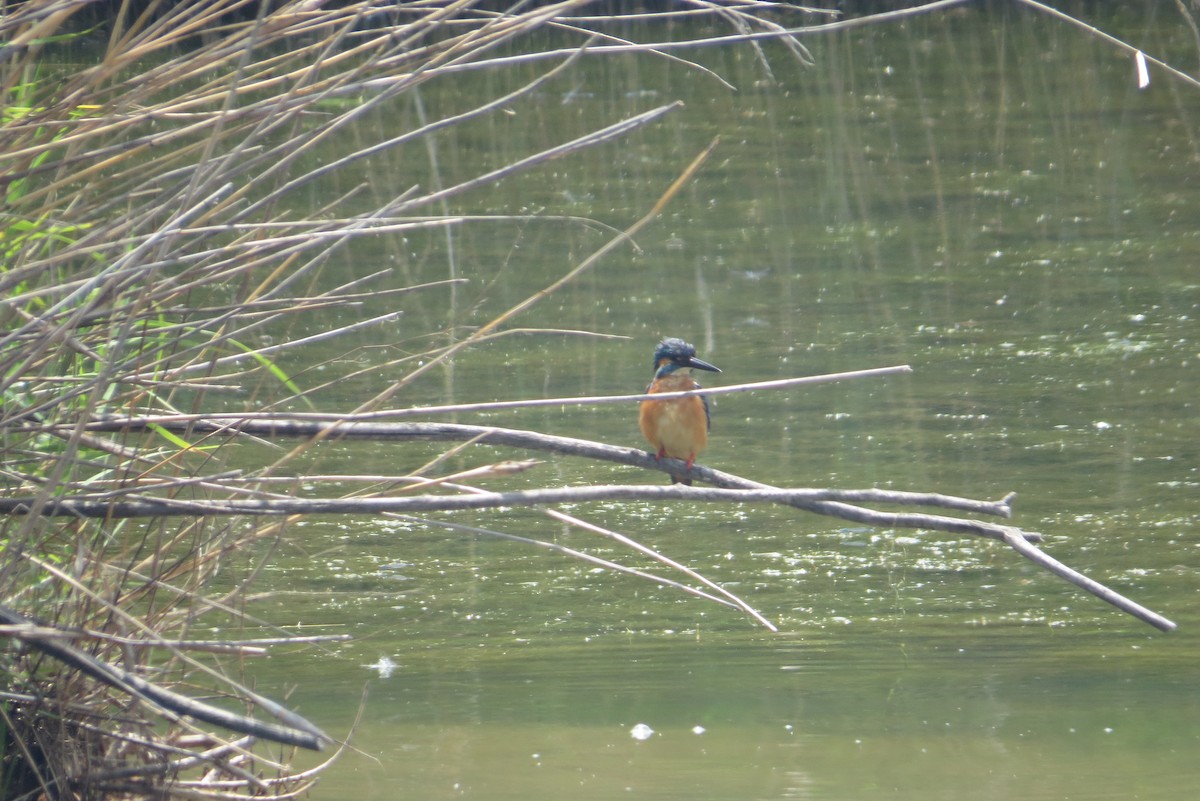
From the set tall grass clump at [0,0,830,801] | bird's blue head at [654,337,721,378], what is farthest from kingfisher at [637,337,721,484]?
tall grass clump at [0,0,830,801]

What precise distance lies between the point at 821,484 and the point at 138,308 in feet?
12.4

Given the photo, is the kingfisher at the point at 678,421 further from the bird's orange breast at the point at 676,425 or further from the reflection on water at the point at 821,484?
the reflection on water at the point at 821,484

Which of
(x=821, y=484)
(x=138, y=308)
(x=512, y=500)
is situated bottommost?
(x=821, y=484)

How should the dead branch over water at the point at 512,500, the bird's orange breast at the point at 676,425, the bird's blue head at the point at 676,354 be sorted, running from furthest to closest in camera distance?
the bird's blue head at the point at 676,354 → the bird's orange breast at the point at 676,425 → the dead branch over water at the point at 512,500

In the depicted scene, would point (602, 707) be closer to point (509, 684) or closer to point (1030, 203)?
point (509, 684)

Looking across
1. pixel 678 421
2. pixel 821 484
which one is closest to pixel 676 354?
pixel 678 421

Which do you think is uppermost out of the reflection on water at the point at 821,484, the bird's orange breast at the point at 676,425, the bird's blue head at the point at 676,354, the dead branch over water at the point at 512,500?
the dead branch over water at the point at 512,500

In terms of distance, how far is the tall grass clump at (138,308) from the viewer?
7.91 ft

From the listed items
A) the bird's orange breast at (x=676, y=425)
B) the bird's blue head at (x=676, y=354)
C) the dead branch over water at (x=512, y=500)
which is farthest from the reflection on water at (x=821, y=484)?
the bird's blue head at (x=676, y=354)

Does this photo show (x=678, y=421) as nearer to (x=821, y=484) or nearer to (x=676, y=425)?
(x=676, y=425)

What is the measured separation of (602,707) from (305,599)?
123 centimetres

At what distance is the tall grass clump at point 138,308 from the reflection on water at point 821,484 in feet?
1.24

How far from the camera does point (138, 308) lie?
2.45 meters

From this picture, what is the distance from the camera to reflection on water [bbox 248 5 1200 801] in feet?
13.3
